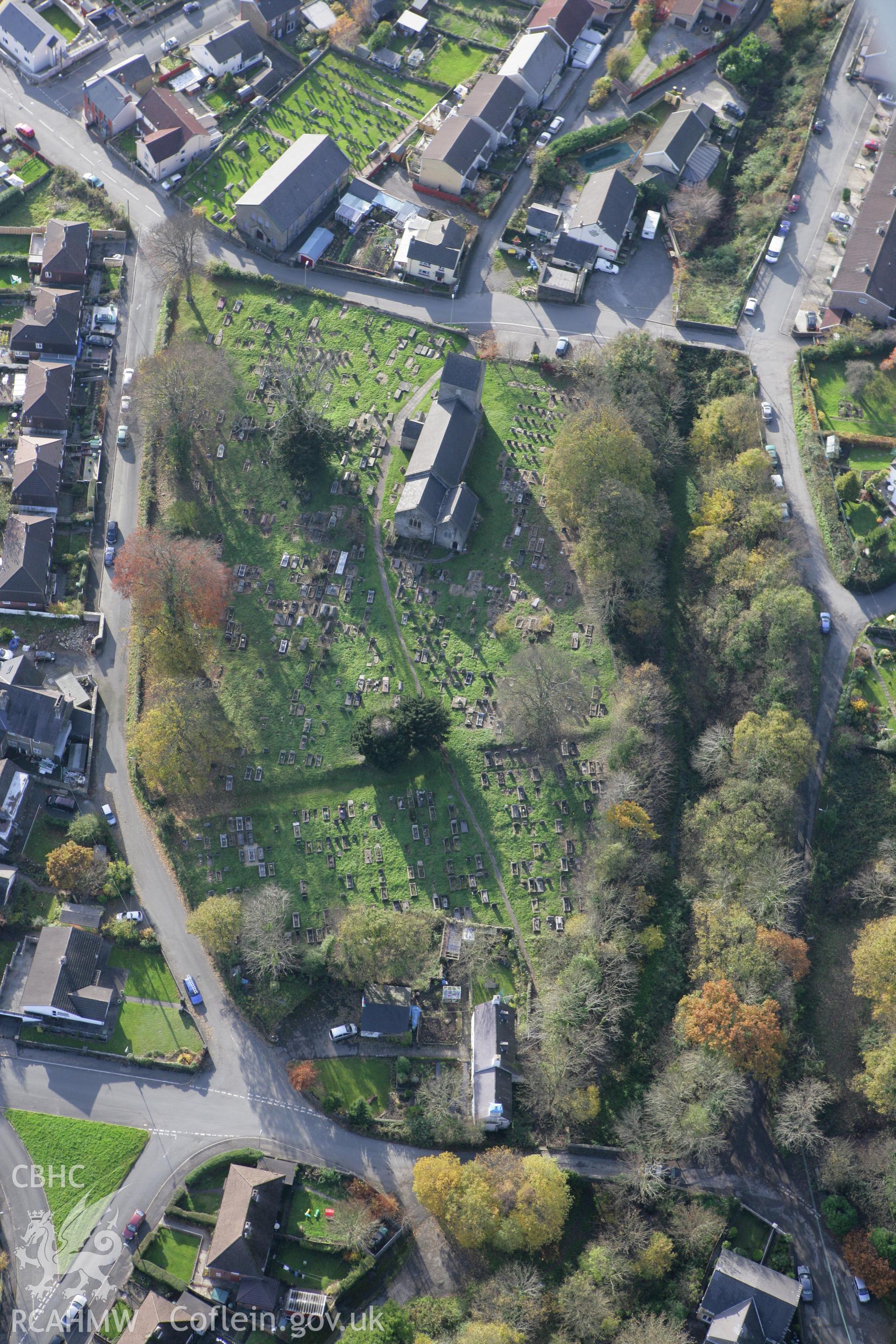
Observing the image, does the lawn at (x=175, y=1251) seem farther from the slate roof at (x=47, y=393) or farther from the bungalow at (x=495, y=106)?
the bungalow at (x=495, y=106)

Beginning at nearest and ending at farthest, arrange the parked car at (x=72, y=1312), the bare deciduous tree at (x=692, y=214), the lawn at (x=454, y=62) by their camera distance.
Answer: the parked car at (x=72, y=1312) → the bare deciduous tree at (x=692, y=214) → the lawn at (x=454, y=62)

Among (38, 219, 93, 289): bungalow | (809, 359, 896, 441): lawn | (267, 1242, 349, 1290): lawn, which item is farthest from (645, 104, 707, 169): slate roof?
(267, 1242, 349, 1290): lawn

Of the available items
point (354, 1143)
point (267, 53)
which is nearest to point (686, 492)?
point (354, 1143)

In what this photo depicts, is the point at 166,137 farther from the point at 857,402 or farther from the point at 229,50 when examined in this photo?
the point at 857,402

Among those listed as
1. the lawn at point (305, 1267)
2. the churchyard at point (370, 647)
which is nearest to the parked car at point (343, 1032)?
the churchyard at point (370, 647)

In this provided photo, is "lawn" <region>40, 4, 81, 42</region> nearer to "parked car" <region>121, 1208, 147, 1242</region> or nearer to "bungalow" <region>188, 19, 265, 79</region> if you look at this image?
"bungalow" <region>188, 19, 265, 79</region>

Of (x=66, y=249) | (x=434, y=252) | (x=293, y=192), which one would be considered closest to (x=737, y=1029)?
(x=434, y=252)

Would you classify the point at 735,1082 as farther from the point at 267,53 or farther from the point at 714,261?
the point at 267,53
